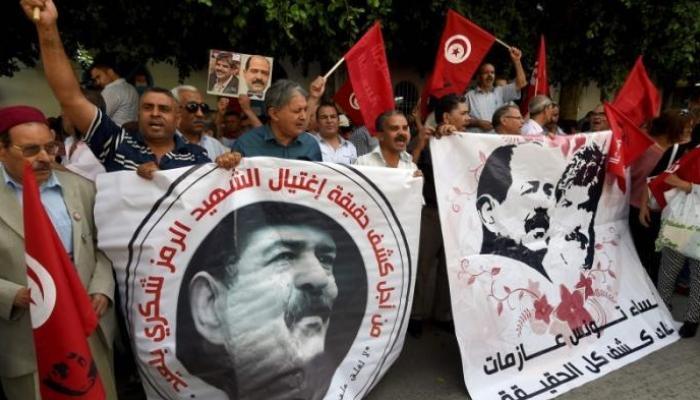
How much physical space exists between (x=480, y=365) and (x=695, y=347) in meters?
1.79

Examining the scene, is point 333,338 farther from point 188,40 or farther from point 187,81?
point 187,81

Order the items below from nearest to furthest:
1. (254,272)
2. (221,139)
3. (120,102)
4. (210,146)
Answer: (254,272) → (210,146) → (120,102) → (221,139)

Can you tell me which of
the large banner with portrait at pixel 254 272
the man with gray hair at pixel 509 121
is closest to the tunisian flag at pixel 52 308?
the large banner with portrait at pixel 254 272

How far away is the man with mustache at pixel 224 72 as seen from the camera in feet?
11.1

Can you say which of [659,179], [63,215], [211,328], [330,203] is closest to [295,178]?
[330,203]

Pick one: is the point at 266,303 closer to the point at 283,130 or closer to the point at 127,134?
the point at 283,130

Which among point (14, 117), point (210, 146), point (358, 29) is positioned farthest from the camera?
point (358, 29)

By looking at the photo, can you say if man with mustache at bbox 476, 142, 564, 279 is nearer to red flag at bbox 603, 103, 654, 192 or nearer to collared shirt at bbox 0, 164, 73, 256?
red flag at bbox 603, 103, 654, 192

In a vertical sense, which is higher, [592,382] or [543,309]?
[543,309]

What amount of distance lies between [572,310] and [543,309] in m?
0.27

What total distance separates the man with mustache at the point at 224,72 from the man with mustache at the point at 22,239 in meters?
1.33

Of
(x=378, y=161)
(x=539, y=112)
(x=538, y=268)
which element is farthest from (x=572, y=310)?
(x=539, y=112)

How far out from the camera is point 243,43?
5.86 metres

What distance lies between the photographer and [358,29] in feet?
19.6
